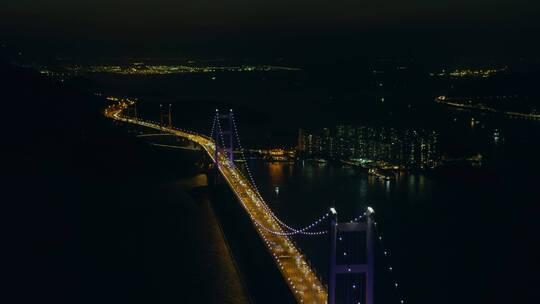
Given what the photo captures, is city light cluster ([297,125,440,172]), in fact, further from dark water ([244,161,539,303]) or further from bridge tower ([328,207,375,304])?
bridge tower ([328,207,375,304])

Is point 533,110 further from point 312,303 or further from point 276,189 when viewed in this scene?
point 312,303

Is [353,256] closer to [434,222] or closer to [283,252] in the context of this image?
[283,252]

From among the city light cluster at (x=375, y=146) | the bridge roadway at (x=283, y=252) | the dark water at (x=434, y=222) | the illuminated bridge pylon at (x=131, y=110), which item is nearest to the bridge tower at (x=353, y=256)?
the bridge roadway at (x=283, y=252)

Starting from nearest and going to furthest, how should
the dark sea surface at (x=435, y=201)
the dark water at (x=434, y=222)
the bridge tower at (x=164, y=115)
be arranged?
the dark water at (x=434, y=222) < the dark sea surface at (x=435, y=201) < the bridge tower at (x=164, y=115)

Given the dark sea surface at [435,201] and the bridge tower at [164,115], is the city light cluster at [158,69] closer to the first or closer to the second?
the bridge tower at [164,115]

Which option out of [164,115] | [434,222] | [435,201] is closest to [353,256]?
[434,222]

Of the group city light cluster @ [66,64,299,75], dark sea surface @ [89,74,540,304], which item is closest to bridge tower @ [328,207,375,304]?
dark sea surface @ [89,74,540,304]

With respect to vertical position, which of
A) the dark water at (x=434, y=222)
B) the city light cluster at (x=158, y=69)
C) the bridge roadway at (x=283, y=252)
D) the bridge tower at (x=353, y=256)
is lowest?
the dark water at (x=434, y=222)
